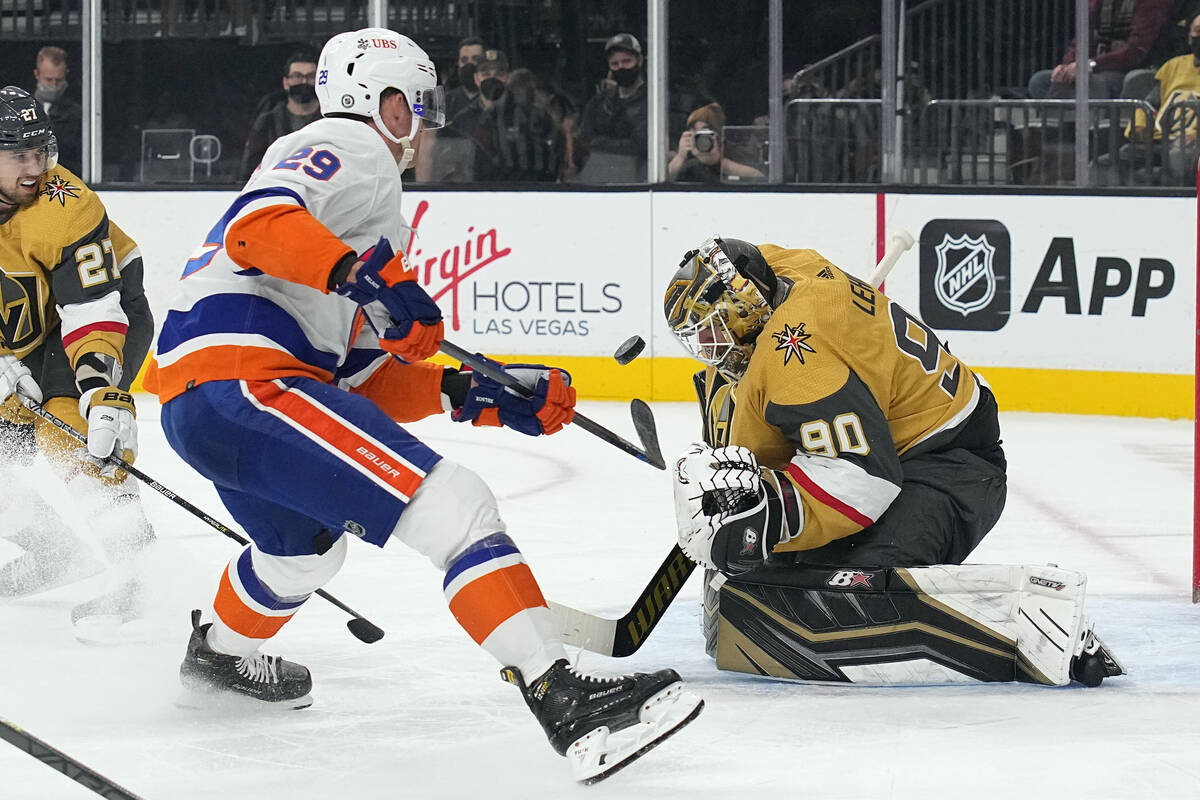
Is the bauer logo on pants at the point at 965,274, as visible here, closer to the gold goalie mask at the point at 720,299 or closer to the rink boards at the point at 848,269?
the rink boards at the point at 848,269

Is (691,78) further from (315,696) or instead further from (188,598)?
(315,696)

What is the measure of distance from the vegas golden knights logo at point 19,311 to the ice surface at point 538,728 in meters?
0.39

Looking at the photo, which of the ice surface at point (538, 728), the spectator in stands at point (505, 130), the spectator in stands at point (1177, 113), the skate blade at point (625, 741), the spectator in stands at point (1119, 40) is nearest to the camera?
the skate blade at point (625, 741)

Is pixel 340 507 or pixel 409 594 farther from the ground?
pixel 340 507

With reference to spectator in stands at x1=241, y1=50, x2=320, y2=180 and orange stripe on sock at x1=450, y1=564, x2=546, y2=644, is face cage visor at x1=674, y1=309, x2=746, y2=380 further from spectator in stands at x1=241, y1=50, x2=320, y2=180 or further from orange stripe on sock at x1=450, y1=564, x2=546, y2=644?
spectator in stands at x1=241, y1=50, x2=320, y2=180

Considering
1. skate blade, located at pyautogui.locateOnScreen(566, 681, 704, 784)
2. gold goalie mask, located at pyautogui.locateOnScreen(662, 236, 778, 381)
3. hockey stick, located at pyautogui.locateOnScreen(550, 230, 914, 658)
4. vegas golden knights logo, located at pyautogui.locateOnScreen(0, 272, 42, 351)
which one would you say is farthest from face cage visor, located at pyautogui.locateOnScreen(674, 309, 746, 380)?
vegas golden knights logo, located at pyautogui.locateOnScreen(0, 272, 42, 351)

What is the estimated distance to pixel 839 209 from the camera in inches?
249

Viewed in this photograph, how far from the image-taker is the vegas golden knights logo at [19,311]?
3477 millimetres

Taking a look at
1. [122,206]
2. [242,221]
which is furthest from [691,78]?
[242,221]

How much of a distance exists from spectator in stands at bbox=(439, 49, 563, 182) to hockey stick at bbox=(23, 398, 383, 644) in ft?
11.8

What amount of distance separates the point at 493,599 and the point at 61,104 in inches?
230

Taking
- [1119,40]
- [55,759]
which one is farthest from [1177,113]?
[55,759]

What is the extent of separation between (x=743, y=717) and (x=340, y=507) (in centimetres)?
74

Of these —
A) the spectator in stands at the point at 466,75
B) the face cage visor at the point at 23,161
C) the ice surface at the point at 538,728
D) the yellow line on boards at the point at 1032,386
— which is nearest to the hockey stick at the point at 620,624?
the ice surface at the point at 538,728
